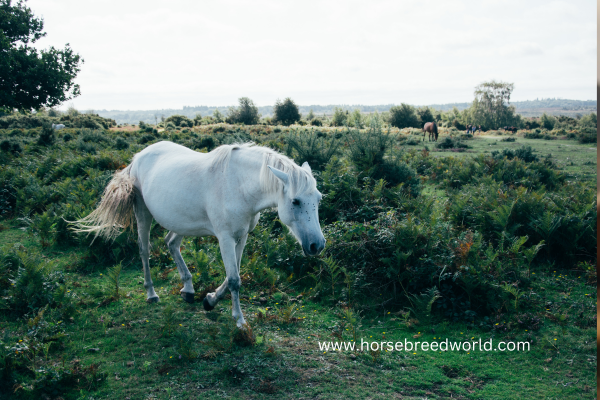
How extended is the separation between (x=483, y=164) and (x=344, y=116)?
4931cm

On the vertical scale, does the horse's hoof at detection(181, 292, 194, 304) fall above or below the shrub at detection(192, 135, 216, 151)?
below

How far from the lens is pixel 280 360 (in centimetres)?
346

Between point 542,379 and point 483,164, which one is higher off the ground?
point 483,164

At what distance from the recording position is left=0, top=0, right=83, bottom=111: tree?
46.6 feet

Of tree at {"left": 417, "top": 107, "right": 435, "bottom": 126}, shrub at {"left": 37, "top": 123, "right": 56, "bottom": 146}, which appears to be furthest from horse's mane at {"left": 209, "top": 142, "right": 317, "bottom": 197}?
tree at {"left": 417, "top": 107, "right": 435, "bottom": 126}

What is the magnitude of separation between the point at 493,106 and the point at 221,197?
73852 mm

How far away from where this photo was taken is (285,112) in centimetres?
5888

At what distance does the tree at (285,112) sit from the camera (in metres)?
58.8

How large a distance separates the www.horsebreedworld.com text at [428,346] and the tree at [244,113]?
54.1 meters

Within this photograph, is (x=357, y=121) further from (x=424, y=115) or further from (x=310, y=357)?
(x=424, y=115)

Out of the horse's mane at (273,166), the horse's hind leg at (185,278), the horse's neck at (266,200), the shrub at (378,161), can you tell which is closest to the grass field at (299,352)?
the horse's hind leg at (185,278)

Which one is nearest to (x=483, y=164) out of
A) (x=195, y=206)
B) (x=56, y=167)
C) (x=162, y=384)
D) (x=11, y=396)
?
(x=195, y=206)

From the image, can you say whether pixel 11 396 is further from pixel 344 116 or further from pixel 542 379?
pixel 344 116

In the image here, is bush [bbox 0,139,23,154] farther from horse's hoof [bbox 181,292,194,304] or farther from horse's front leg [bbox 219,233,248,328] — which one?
horse's front leg [bbox 219,233,248,328]
